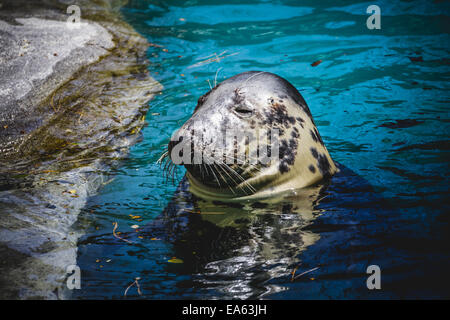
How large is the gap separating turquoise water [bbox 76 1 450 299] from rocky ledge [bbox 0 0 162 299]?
0.19 meters

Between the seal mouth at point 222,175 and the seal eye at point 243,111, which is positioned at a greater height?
the seal eye at point 243,111

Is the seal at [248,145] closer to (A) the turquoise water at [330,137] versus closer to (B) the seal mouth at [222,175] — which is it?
(B) the seal mouth at [222,175]

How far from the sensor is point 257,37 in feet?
25.3

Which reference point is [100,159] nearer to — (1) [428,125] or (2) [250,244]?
(2) [250,244]

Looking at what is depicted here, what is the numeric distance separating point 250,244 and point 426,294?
1.10 metres

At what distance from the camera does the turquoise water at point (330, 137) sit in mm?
2352

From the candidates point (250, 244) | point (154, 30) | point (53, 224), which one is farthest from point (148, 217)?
point (154, 30)

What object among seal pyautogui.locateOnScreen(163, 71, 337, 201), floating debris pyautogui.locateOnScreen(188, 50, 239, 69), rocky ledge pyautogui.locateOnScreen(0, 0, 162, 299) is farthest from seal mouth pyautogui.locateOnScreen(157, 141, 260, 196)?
floating debris pyautogui.locateOnScreen(188, 50, 239, 69)

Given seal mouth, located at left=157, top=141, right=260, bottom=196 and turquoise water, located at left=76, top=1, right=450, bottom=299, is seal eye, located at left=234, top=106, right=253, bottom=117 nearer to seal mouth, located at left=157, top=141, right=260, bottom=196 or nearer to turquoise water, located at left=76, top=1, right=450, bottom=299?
seal mouth, located at left=157, top=141, right=260, bottom=196

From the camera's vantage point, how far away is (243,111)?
11.1 feet

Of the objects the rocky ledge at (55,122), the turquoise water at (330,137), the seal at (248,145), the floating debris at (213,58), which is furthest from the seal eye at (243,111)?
the floating debris at (213,58)

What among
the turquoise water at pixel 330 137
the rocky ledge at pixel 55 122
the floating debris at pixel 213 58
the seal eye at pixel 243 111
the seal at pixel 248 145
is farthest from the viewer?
the floating debris at pixel 213 58

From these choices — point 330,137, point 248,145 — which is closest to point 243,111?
point 248,145

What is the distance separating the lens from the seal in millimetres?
3168
